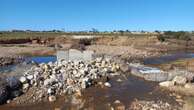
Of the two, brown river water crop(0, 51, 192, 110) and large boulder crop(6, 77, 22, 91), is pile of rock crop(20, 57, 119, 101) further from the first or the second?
brown river water crop(0, 51, 192, 110)

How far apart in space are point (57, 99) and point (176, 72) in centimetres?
1056

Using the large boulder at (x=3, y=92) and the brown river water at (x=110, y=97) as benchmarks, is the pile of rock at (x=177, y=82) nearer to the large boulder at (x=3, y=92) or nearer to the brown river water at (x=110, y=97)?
the brown river water at (x=110, y=97)

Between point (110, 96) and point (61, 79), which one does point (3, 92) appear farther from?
point (110, 96)

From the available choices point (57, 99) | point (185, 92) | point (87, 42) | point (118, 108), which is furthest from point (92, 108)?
point (87, 42)

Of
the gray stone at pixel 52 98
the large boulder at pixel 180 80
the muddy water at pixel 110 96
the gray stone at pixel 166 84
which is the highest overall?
the large boulder at pixel 180 80

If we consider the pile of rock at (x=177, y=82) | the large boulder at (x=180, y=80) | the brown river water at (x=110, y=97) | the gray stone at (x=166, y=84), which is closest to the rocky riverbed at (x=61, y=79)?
the brown river water at (x=110, y=97)

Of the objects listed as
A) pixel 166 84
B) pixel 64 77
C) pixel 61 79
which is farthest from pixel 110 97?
pixel 166 84

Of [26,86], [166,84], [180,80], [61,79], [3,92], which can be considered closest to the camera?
[3,92]

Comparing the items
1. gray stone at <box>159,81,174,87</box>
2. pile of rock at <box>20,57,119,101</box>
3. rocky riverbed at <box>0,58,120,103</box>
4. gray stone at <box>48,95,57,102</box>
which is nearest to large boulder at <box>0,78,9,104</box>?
rocky riverbed at <box>0,58,120,103</box>

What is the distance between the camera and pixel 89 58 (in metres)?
32.3

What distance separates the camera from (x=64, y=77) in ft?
71.3

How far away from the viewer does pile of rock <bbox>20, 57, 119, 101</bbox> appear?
19.5m

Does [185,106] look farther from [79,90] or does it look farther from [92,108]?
[79,90]

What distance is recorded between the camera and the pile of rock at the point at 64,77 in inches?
766
